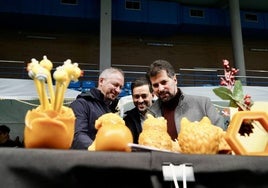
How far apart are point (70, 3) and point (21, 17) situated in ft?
3.57

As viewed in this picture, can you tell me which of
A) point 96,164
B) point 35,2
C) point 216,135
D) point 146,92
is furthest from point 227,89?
point 35,2

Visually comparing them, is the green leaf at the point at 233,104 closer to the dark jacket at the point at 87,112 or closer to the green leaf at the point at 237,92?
the green leaf at the point at 237,92

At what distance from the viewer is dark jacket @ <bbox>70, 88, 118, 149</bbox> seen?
0.86 m

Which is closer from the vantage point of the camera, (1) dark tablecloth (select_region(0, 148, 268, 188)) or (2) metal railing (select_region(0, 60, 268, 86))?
(1) dark tablecloth (select_region(0, 148, 268, 188))

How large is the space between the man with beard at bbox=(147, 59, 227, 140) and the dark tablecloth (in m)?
0.69

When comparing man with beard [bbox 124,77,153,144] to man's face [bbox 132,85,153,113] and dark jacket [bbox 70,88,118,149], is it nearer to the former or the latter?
man's face [bbox 132,85,153,113]

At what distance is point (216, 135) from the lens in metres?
0.58

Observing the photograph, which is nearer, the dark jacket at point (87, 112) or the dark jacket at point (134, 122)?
the dark jacket at point (87, 112)

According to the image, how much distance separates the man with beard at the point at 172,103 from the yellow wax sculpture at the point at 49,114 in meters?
0.63

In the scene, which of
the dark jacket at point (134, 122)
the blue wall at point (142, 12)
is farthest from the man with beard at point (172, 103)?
the blue wall at point (142, 12)

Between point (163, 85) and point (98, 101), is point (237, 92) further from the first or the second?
point (98, 101)

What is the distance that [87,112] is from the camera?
1186 mm

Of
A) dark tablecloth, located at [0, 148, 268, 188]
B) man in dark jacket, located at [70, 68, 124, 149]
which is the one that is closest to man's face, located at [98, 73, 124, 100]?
man in dark jacket, located at [70, 68, 124, 149]

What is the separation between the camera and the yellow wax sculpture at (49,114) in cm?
51
